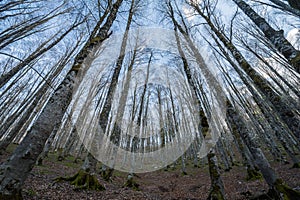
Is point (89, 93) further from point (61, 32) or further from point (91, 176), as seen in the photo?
point (91, 176)

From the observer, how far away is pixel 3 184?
251 cm

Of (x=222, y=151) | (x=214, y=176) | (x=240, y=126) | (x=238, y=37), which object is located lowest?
(x=214, y=176)

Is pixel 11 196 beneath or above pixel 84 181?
beneath

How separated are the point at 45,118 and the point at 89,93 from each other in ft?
55.0

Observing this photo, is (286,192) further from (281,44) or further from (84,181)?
(84,181)

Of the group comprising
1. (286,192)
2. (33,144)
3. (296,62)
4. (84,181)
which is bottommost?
(286,192)

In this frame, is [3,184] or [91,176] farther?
[91,176]

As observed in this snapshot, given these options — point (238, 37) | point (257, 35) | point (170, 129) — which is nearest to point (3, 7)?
point (238, 37)

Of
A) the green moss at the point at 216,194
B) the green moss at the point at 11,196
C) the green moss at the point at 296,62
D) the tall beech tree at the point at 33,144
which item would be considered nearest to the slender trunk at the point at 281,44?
the green moss at the point at 296,62

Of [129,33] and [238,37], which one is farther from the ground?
[238,37]

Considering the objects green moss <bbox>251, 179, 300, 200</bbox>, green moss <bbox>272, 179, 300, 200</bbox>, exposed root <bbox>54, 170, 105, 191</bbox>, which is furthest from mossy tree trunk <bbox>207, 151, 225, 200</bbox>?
exposed root <bbox>54, 170, 105, 191</bbox>

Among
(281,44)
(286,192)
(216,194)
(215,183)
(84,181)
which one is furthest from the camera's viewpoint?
(84,181)

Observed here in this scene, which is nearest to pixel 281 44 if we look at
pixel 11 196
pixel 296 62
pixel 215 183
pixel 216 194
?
pixel 296 62

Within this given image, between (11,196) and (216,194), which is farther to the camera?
(216,194)
